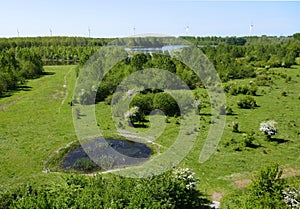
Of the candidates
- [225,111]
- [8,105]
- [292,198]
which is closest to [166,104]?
[225,111]

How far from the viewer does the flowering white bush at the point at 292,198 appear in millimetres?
16917

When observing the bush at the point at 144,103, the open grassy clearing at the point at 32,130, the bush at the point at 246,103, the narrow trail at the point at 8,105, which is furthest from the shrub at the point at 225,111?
the narrow trail at the point at 8,105

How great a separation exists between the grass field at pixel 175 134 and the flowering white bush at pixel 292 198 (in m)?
5.67

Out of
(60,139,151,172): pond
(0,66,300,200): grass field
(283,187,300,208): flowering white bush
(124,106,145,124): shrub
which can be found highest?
(283,187,300,208): flowering white bush

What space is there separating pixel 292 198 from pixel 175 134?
63.4 ft

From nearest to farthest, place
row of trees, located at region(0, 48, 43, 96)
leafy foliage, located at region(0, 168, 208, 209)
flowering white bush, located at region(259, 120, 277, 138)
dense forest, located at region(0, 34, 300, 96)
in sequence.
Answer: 1. leafy foliage, located at region(0, 168, 208, 209)
2. flowering white bush, located at region(259, 120, 277, 138)
3. row of trees, located at region(0, 48, 43, 96)
4. dense forest, located at region(0, 34, 300, 96)

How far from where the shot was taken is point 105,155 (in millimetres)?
30188

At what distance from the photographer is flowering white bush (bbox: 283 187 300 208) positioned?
1692 centimetres

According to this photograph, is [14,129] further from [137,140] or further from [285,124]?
[285,124]

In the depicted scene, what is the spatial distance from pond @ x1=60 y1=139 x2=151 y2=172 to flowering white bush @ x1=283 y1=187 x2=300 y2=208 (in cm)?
1478

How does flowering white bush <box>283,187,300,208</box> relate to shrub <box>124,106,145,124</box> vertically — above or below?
above

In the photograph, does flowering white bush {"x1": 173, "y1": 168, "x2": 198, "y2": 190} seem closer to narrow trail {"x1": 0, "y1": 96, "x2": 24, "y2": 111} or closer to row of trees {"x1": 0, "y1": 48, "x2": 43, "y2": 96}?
narrow trail {"x1": 0, "y1": 96, "x2": 24, "y2": 111}

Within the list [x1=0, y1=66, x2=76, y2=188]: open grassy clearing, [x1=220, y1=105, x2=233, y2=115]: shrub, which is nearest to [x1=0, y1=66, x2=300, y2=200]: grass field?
[x1=0, y1=66, x2=76, y2=188]: open grassy clearing

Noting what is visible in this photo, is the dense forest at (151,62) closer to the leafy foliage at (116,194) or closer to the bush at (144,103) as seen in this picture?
the bush at (144,103)
